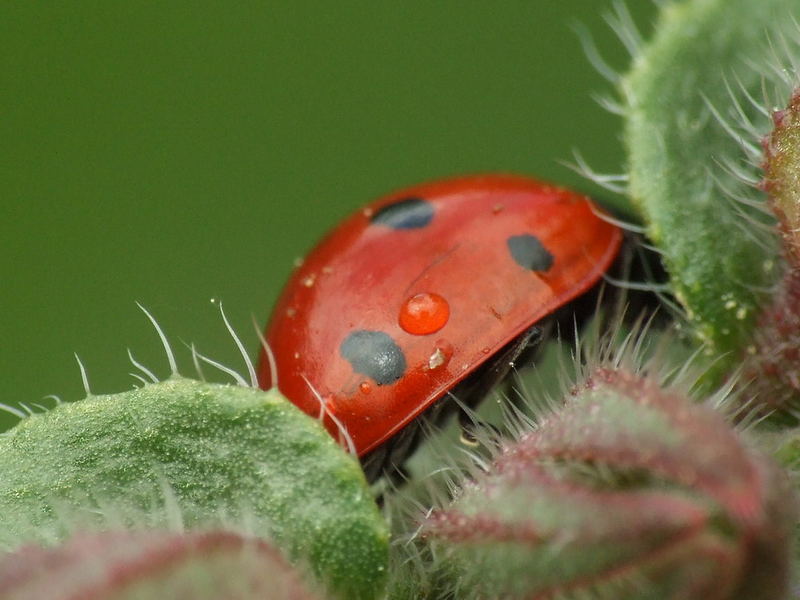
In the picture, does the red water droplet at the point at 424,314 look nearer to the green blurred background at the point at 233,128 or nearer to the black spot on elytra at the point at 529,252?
the black spot on elytra at the point at 529,252

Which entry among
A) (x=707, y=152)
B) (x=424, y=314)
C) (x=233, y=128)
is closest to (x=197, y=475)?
(x=424, y=314)

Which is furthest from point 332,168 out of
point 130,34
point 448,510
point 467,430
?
point 448,510

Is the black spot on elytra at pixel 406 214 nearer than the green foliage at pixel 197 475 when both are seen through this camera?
No

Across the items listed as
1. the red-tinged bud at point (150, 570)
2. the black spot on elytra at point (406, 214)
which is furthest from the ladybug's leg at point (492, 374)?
the red-tinged bud at point (150, 570)

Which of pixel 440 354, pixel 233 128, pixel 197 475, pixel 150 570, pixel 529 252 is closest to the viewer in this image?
pixel 150 570

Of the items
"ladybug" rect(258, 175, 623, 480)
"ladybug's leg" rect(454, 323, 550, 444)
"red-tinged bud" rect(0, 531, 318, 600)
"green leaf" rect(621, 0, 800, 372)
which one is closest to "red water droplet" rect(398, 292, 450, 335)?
"ladybug" rect(258, 175, 623, 480)

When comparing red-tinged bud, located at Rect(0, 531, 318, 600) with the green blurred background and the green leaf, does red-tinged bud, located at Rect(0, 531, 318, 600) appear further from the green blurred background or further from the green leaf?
the green blurred background

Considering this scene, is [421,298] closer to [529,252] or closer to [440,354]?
[440,354]
